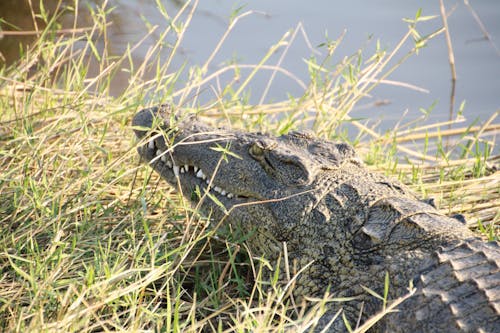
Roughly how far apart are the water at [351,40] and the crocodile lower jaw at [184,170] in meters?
2.58

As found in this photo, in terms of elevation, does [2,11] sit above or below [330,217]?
below

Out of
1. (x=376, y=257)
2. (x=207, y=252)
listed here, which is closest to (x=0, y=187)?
(x=207, y=252)

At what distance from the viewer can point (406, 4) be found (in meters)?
7.95

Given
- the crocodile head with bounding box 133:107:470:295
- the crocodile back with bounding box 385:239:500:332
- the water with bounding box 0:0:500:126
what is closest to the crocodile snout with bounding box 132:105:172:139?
the crocodile head with bounding box 133:107:470:295

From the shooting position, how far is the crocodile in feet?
10.2

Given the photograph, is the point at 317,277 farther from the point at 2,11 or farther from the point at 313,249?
the point at 2,11

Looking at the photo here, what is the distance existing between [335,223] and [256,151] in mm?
521

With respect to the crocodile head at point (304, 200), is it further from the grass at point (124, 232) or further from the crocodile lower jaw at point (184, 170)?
the grass at point (124, 232)

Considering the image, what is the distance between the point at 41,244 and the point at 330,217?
1330 mm

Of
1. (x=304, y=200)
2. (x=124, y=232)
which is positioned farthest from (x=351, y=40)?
(x=124, y=232)

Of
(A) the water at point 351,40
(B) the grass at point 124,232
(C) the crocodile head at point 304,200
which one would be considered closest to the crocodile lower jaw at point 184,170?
(C) the crocodile head at point 304,200

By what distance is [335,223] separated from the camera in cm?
348

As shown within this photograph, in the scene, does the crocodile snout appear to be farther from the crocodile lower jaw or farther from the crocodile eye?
the crocodile eye

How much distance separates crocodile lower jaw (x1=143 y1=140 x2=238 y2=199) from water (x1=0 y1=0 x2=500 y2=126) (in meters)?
2.58
